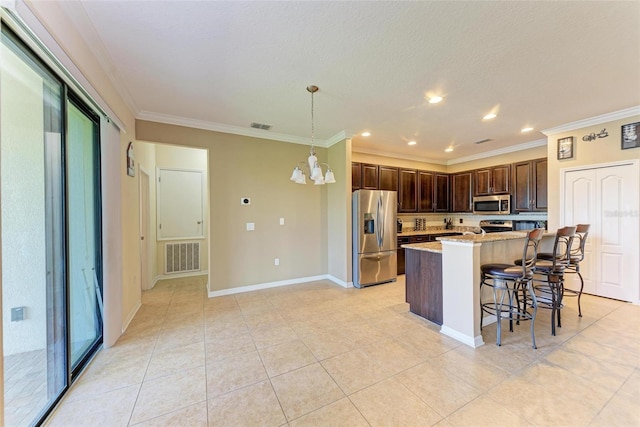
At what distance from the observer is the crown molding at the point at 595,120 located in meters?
3.30

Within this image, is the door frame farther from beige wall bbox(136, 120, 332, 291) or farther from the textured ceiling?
the textured ceiling

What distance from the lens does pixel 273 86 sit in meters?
2.70

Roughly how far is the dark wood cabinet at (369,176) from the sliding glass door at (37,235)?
13.7ft

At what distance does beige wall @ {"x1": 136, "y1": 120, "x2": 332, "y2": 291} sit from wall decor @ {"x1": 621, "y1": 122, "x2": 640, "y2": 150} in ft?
13.2

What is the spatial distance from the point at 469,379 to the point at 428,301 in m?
1.08

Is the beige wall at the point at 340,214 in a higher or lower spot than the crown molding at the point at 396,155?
lower

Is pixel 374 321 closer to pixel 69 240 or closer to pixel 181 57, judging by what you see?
pixel 69 240

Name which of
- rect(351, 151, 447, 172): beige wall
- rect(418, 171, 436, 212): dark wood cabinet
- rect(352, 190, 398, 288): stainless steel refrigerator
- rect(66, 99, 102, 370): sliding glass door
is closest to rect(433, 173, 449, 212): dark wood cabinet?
rect(418, 171, 436, 212): dark wood cabinet

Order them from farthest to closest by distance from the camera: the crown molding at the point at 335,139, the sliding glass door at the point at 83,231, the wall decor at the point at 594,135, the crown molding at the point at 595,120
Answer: the crown molding at the point at 335,139, the wall decor at the point at 594,135, the crown molding at the point at 595,120, the sliding glass door at the point at 83,231

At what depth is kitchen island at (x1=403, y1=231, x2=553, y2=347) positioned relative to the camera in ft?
7.91

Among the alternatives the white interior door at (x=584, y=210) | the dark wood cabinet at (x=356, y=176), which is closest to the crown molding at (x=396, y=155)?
the dark wood cabinet at (x=356, y=176)

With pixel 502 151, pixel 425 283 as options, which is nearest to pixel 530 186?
pixel 502 151

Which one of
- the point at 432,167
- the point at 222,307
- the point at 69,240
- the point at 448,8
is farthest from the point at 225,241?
the point at 432,167

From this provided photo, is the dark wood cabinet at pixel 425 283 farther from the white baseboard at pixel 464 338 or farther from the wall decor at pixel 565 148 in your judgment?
the wall decor at pixel 565 148
